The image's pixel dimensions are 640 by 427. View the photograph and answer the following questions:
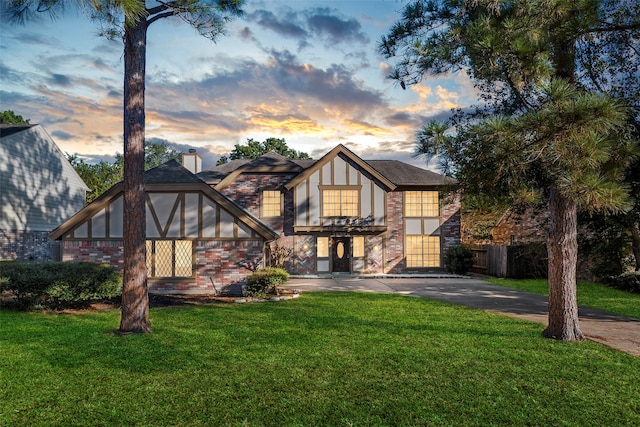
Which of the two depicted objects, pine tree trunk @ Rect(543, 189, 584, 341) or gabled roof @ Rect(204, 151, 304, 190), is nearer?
pine tree trunk @ Rect(543, 189, 584, 341)

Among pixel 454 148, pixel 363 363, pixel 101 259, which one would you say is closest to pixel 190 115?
pixel 101 259

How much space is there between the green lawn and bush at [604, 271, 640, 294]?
367 inches

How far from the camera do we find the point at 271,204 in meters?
23.2

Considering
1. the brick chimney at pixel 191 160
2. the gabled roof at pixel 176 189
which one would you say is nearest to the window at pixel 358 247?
the gabled roof at pixel 176 189

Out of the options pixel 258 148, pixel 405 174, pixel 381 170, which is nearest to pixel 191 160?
pixel 381 170

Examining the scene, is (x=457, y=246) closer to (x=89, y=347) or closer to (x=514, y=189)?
(x=514, y=189)

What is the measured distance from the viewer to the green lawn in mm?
4496

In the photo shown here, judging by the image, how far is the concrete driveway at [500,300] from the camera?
27.4 ft

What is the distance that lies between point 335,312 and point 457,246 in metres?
14.6

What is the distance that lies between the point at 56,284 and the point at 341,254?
15.0 metres

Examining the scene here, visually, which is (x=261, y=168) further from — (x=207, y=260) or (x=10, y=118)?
(x=10, y=118)

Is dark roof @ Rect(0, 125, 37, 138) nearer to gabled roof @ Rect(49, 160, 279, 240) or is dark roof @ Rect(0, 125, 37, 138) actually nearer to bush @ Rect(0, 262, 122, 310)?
gabled roof @ Rect(49, 160, 279, 240)

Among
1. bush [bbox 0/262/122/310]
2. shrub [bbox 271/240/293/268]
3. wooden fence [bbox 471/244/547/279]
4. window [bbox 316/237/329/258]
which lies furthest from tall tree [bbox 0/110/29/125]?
wooden fence [bbox 471/244/547/279]

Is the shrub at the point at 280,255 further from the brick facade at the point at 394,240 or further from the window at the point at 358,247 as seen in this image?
the brick facade at the point at 394,240
